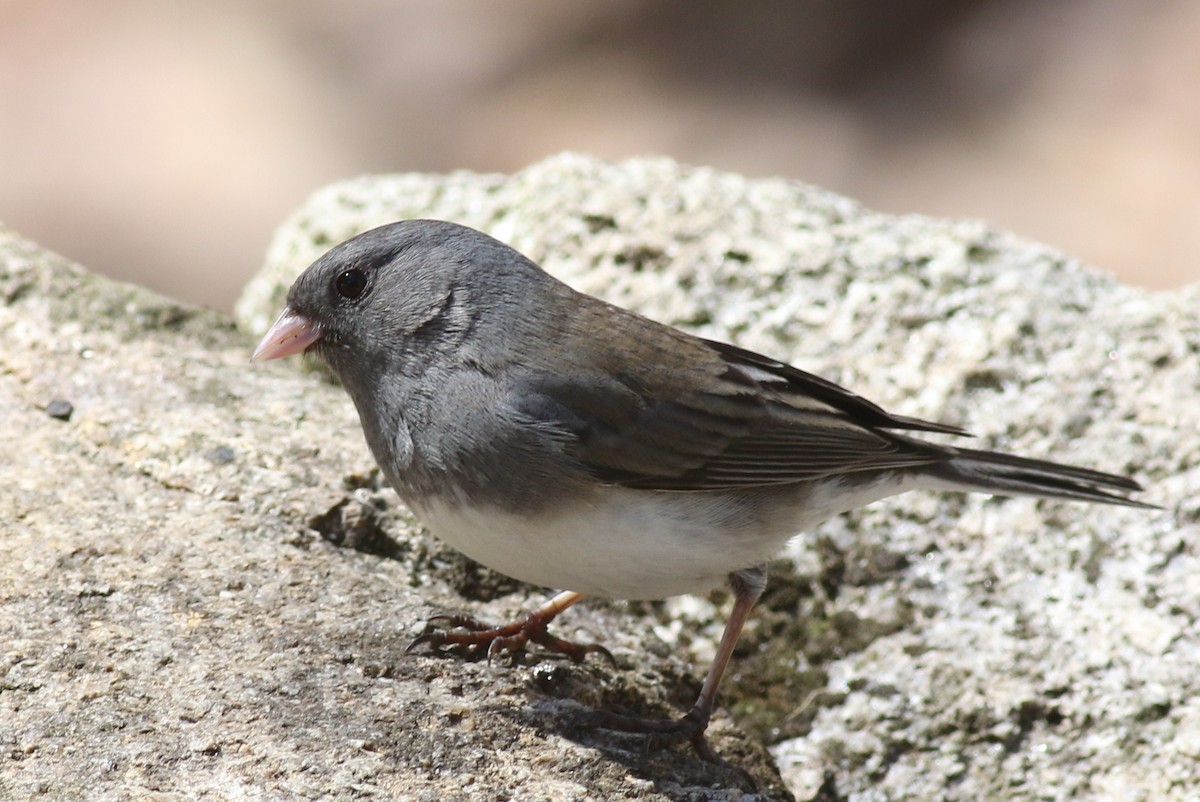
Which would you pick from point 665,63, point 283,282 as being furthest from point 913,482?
point 665,63

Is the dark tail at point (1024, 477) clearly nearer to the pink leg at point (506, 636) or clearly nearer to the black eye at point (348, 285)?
the pink leg at point (506, 636)

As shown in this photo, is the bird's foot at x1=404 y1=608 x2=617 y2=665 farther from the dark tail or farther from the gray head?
the dark tail

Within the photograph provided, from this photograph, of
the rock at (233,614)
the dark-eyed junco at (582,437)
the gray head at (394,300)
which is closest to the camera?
the rock at (233,614)

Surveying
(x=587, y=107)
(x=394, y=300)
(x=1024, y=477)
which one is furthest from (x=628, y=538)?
(x=587, y=107)

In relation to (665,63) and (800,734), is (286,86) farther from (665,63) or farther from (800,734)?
(800,734)

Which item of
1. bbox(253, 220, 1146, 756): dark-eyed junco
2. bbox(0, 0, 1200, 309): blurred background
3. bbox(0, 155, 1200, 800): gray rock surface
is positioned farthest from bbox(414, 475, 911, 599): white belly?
bbox(0, 0, 1200, 309): blurred background

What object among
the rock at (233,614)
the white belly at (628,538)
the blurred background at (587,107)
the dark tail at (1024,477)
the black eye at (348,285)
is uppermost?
the blurred background at (587,107)

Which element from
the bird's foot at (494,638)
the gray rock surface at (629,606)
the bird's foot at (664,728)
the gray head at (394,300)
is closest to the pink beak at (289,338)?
the gray head at (394,300)
